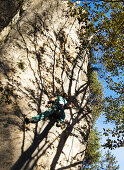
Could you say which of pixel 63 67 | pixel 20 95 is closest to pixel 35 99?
pixel 20 95

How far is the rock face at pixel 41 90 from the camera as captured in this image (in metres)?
3.39

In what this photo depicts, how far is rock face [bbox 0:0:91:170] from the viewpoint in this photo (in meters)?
3.39

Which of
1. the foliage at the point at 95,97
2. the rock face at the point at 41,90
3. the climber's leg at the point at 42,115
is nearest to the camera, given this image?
the rock face at the point at 41,90

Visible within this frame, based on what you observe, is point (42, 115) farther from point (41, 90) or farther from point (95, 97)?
point (95, 97)

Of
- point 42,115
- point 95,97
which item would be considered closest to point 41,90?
point 42,115

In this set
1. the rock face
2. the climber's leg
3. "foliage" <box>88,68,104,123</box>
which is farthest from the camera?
"foliage" <box>88,68,104,123</box>

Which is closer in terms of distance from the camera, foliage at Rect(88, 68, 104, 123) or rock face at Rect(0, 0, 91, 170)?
rock face at Rect(0, 0, 91, 170)

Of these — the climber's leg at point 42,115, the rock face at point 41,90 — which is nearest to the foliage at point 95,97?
the rock face at point 41,90

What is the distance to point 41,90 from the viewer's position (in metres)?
4.65

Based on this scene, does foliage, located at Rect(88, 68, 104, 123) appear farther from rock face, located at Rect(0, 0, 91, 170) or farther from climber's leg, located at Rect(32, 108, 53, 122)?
climber's leg, located at Rect(32, 108, 53, 122)

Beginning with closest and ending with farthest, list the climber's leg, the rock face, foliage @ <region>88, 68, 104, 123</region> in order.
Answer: the rock face
the climber's leg
foliage @ <region>88, 68, 104, 123</region>

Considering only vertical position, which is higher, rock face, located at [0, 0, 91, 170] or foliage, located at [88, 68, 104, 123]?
foliage, located at [88, 68, 104, 123]

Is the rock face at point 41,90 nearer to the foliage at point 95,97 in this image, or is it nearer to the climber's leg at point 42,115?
the climber's leg at point 42,115

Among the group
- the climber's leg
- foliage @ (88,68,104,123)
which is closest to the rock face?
the climber's leg
